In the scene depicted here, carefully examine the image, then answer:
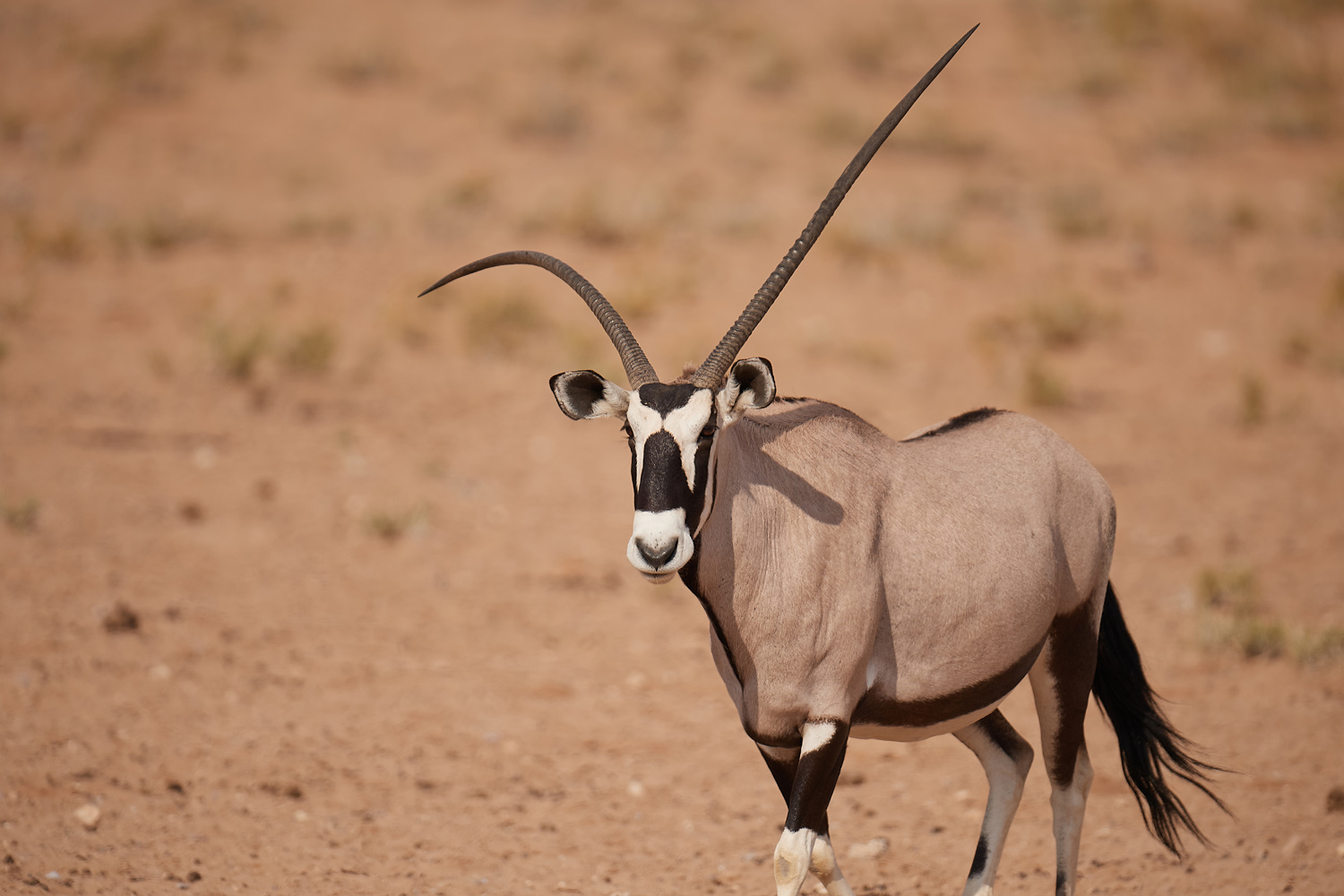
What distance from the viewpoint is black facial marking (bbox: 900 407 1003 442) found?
4160mm

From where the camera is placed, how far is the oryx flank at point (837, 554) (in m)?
3.33

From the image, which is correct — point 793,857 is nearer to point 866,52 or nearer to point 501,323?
point 501,323

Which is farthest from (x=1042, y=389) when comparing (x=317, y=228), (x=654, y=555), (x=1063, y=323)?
(x=317, y=228)

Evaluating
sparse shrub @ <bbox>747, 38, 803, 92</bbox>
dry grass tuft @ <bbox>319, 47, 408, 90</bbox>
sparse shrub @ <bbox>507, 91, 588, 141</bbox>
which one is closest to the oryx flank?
sparse shrub @ <bbox>507, 91, 588, 141</bbox>

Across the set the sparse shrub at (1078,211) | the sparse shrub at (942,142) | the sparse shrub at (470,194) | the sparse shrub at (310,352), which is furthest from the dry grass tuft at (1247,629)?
the sparse shrub at (942,142)

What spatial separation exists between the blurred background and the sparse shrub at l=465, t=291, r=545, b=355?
0.22 feet

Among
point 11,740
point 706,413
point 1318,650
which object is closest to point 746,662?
point 706,413

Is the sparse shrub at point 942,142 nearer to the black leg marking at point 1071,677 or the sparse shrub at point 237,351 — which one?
the sparse shrub at point 237,351

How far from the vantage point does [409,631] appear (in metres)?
7.02

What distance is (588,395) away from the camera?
140 inches

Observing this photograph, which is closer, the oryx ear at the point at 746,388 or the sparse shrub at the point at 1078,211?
the oryx ear at the point at 746,388

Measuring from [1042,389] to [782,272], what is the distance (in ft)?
25.3

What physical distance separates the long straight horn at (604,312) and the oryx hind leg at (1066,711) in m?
1.69

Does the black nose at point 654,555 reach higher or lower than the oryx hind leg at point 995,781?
higher
